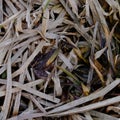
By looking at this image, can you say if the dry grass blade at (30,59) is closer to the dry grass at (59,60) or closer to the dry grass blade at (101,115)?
the dry grass at (59,60)

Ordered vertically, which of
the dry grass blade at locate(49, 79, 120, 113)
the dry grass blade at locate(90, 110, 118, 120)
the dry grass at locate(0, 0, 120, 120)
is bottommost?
the dry grass blade at locate(90, 110, 118, 120)

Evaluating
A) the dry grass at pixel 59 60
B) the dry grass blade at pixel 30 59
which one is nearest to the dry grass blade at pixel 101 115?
the dry grass at pixel 59 60

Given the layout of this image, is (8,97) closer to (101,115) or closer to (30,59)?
(30,59)

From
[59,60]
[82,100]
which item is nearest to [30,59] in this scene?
[59,60]

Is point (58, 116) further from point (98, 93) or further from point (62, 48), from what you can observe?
point (62, 48)

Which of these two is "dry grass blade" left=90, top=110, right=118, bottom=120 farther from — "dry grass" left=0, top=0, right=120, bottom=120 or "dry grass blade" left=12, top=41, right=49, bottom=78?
"dry grass blade" left=12, top=41, right=49, bottom=78

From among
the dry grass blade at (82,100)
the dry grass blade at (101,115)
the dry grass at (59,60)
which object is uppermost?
the dry grass at (59,60)

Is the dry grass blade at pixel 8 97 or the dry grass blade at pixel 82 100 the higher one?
the dry grass blade at pixel 8 97

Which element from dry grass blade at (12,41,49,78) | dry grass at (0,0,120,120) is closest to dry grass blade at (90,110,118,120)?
dry grass at (0,0,120,120)
